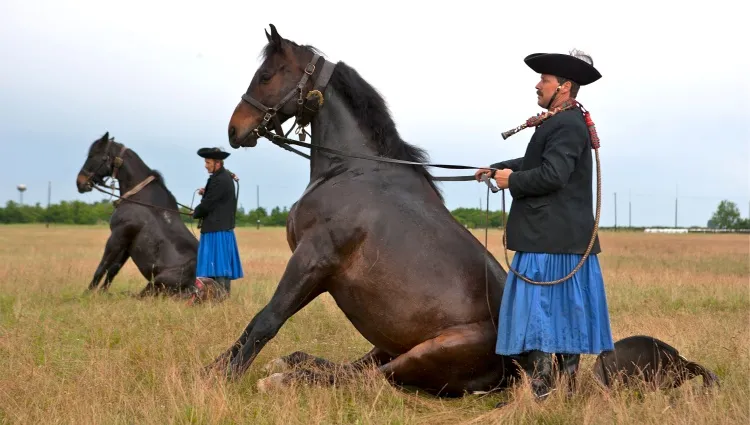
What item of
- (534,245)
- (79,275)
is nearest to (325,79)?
(534,245)

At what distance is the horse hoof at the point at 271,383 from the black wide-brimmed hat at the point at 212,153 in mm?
6525

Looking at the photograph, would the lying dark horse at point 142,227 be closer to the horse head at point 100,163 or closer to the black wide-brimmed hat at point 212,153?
the horse head at point 100,163

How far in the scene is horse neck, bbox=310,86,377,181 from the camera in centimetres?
559

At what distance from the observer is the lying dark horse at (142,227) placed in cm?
1139

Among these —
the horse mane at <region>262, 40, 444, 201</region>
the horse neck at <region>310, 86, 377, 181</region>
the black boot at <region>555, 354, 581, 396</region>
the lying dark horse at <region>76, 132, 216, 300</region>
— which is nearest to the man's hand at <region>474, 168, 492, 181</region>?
the horse mane at <region>262, 40, 444, 201</region>

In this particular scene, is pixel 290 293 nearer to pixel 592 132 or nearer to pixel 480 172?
pixel 480 172

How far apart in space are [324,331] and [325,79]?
12.1 feet

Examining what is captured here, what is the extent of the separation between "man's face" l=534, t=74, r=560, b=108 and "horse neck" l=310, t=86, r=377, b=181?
Answer: 4.63ft

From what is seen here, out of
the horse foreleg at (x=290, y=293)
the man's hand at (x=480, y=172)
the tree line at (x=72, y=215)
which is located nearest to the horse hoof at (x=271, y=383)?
the horse foreleg at (x=290, y=293)

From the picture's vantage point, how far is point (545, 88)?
4.72 metres

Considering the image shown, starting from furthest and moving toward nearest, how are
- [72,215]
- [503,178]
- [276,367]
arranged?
[72,215]
[276,367]
[503,178]

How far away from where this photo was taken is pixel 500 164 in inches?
216

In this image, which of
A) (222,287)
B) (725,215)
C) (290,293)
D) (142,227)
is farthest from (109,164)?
(725,215)

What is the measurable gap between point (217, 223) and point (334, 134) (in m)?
5.83
